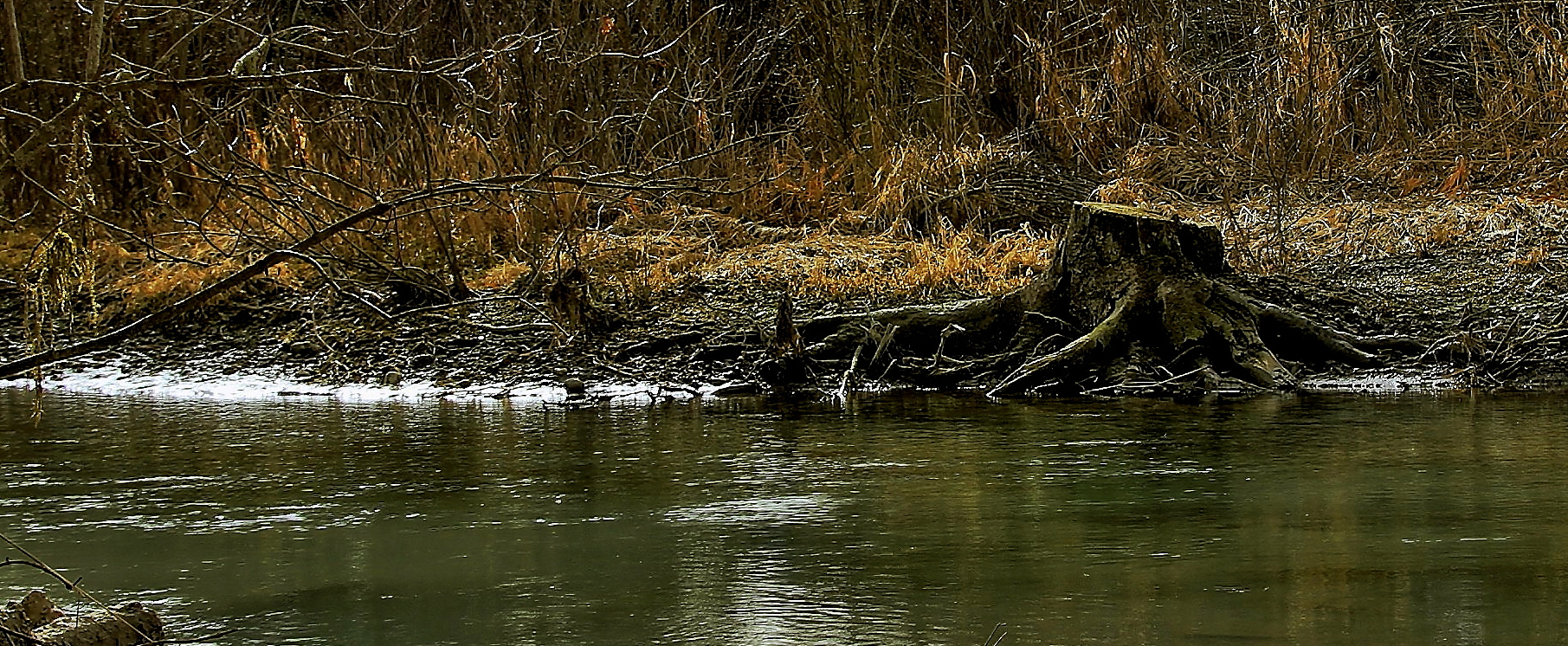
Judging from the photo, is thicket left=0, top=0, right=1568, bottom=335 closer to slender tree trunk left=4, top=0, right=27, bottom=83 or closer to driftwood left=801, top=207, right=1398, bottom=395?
driftwood left=801, top=207, right=1398, bottom=395

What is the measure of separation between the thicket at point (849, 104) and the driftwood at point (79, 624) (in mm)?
7233

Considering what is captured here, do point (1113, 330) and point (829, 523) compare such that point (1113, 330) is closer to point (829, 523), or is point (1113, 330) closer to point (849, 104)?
point (829, 523)

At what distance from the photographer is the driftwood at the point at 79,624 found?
405cm

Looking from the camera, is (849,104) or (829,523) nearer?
(829,523)

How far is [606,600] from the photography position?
4645mm

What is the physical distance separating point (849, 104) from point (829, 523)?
8.91 m

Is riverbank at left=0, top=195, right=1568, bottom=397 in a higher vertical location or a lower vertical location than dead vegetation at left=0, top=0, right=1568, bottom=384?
lower

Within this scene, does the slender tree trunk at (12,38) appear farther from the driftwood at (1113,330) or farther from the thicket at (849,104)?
the thicket at (849,104)

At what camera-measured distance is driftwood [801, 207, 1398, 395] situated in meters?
9.25

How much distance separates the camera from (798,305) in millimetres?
11008

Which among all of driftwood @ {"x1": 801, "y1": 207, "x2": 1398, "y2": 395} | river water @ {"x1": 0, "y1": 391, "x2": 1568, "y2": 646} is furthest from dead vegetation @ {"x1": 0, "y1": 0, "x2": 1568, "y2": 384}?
river water @ {"x1": 0, "y1": 391, "x2": 1568, "y2": 646}

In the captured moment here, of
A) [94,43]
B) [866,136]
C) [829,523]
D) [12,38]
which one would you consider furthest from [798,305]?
[12,38]

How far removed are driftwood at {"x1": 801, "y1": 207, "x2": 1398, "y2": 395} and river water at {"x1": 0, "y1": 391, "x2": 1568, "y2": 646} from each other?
2.16ft

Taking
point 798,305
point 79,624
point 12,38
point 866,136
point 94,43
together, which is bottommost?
point 79,624
